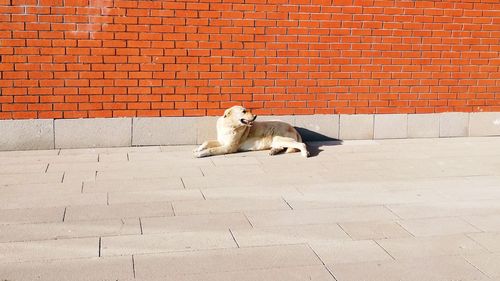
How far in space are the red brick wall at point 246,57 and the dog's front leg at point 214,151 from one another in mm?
679

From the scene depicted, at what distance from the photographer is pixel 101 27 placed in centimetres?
784

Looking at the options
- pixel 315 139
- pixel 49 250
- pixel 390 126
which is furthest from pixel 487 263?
pixel 390 126

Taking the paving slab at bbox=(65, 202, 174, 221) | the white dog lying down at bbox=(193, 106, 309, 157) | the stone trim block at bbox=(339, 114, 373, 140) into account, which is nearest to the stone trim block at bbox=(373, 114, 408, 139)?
the stone trim block at bbox=(339, 114, 373, 140)

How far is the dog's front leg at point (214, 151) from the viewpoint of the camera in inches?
305

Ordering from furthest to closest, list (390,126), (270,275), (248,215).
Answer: (390,126)
(248,215)
(270,275)

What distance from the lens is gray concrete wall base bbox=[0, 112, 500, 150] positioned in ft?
25.8

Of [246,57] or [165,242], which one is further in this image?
[246,57]

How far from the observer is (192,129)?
831 cm

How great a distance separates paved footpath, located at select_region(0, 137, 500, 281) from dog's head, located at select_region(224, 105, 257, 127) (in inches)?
17.5

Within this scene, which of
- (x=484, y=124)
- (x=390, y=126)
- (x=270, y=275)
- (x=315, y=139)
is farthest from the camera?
(x=484, y=124)

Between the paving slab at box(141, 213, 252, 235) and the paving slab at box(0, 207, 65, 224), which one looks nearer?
the paving slab at box(141, 213, 252, 235)

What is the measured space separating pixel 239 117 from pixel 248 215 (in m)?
2.39

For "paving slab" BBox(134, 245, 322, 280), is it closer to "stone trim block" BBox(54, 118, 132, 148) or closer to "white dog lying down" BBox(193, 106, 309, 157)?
"white dog lying down" BBox(193, 106, 309, 157)

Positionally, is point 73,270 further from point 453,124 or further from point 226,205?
point 453,124
